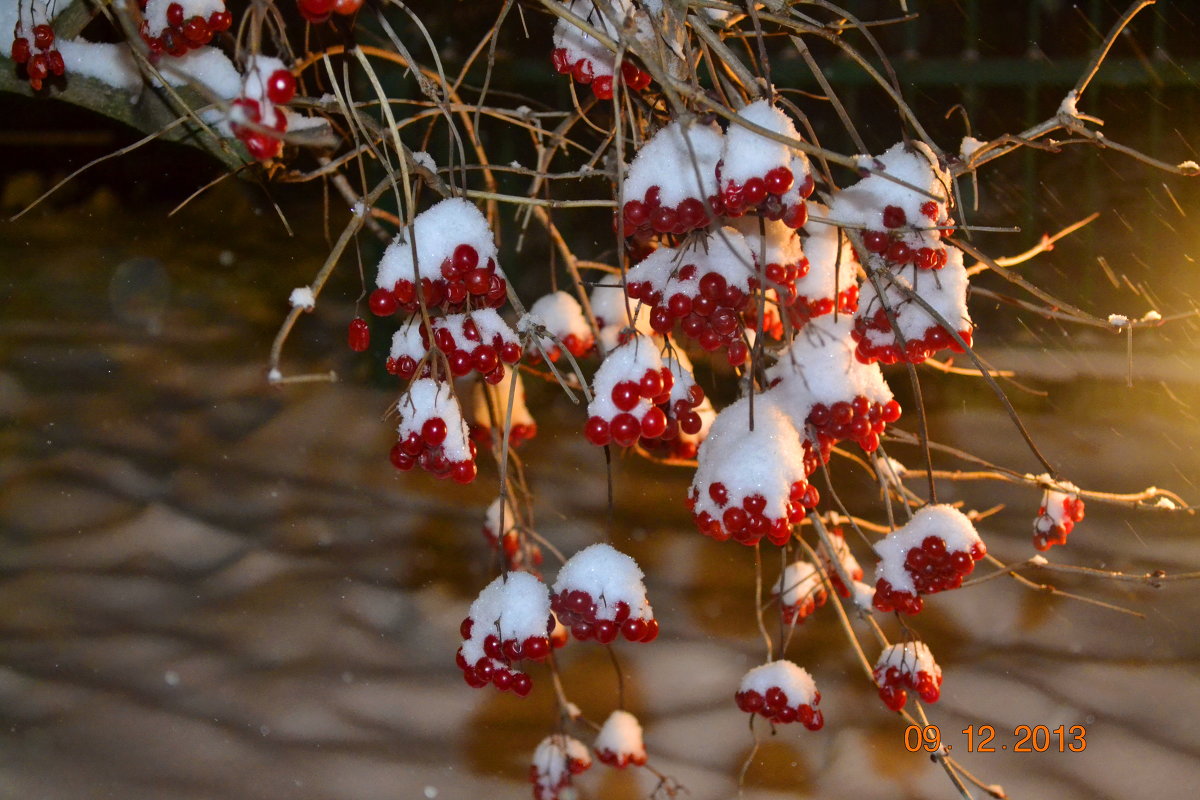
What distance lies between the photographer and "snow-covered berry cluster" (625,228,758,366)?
81 cm

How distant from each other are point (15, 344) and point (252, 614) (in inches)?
103

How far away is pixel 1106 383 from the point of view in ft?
12.6

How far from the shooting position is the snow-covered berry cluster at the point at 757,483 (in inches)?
32.5

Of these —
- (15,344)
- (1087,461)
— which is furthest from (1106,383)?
(15,344)

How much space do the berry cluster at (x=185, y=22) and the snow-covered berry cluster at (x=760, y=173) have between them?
539mm

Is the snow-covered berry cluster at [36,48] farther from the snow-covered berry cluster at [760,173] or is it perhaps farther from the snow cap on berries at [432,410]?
the snow-covered berry cluster at [760,173]

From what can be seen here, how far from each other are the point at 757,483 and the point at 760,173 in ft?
0.89

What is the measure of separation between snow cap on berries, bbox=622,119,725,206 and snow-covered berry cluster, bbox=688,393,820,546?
227 mm

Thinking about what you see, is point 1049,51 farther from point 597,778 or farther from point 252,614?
point 252,614

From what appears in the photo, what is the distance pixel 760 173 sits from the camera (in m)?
0.72

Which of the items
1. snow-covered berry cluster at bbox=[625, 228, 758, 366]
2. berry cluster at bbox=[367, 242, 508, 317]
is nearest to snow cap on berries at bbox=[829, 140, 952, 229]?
snow-covered berry cluster at bbox=[625, 228, 758, 366]

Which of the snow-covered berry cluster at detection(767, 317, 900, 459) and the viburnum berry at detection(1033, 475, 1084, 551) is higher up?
the viburnum berry at detection(1033, 475, 1084, 551)

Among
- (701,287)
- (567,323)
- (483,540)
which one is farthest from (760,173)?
(483,540)

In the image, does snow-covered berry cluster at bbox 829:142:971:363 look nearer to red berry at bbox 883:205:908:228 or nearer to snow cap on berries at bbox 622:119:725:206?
red berry at bbox 883:205:908:228
